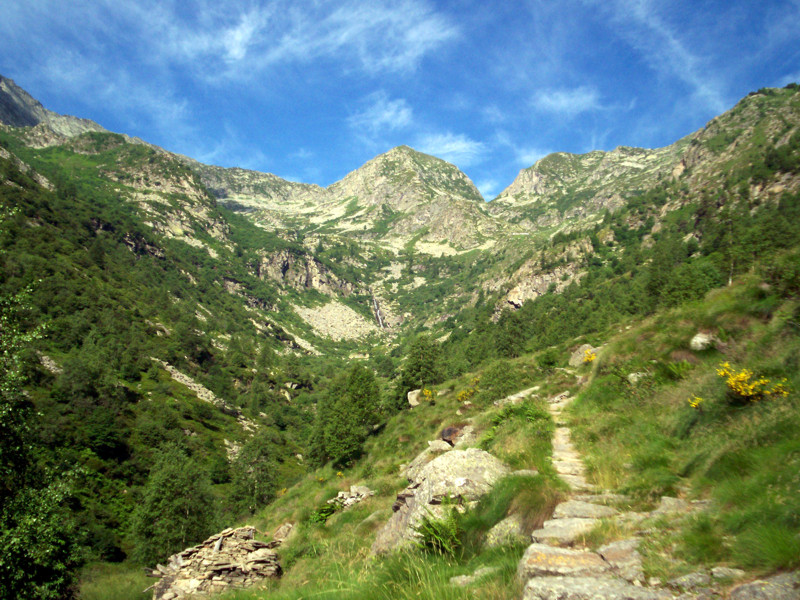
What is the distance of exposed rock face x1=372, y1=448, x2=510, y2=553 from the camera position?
7371mm

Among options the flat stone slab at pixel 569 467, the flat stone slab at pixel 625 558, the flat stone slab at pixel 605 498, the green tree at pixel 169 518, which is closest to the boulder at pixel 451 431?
the flat stone slab at pixel 569 467

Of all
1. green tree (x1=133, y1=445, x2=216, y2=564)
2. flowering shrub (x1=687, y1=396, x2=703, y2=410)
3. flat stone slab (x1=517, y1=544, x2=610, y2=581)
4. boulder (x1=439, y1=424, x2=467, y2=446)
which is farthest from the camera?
green tree (x1=133, y1=445, x2=216, y2=564)

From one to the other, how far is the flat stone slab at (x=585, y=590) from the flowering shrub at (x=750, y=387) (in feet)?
18.7

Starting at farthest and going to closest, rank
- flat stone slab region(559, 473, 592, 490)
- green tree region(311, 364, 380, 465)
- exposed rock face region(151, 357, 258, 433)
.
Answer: exposed rock face region(151, 357, 258, 433), green tree region(311, 364, 380, 465), flat stone slab region(559, 473, 592, 490)

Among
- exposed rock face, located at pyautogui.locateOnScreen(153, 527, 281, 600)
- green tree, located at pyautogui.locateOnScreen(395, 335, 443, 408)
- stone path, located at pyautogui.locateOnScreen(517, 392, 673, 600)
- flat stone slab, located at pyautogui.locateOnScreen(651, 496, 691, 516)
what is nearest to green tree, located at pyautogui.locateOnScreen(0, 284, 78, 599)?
exposed rock face, located at pyautogui.locateOnScreen(153, 527, 281, 600)

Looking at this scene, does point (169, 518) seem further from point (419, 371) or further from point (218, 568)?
point (419, 371)

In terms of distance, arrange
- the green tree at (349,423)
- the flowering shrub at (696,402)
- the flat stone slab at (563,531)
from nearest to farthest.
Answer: the flat stone slab at (563,531) → the flowering shrub at (696,402) → the green tree at (349,423)

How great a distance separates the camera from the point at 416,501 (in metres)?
8.23

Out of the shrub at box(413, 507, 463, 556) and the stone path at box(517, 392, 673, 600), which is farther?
the shrub at box(413, 507, 463, 556)

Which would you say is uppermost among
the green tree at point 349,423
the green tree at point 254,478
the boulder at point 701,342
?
the boulder at point 701,342

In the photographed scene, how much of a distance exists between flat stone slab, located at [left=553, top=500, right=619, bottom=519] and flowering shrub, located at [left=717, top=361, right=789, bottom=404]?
3.83 meters

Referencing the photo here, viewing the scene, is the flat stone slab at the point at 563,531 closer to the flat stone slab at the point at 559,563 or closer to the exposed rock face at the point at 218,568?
the flat stone slab at the point at 559,563

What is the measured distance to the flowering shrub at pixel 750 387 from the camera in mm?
6475

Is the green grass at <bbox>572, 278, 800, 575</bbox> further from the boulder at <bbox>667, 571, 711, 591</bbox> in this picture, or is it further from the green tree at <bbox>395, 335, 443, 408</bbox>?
the green tree at <bbox>395, 335, 443, 408</bbox>
